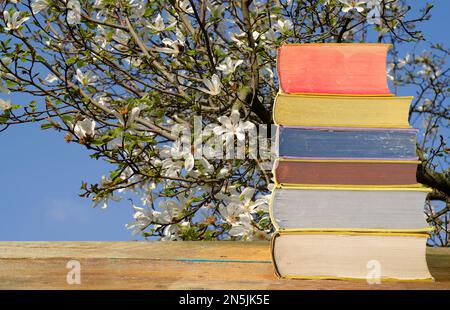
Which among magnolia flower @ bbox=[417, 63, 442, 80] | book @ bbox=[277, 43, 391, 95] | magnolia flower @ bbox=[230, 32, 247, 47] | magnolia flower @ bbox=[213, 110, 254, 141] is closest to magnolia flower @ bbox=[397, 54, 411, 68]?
magnolia flower @ bbox=[417, 63, 442, 80]

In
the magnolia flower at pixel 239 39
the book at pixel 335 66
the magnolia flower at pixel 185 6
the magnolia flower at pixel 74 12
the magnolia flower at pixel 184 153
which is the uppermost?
the magnolia flower at pixel 185 6

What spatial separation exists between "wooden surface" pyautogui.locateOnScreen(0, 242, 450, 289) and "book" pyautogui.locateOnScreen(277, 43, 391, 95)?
0.44 m

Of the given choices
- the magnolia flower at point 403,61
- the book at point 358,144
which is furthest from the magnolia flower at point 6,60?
the magnolia flower at point 403,61

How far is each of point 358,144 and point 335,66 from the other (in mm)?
221

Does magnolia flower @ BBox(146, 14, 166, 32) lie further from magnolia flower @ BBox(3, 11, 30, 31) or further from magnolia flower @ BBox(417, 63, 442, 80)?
magnolia flower @ BBox(417, 63, 442, 80)

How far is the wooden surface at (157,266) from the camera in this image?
137cm

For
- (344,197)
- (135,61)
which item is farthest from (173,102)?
(344,197)

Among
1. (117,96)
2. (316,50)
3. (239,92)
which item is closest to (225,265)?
(316,50)

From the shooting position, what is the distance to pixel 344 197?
4.66 ft

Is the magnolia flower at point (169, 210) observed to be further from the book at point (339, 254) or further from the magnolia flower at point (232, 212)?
the book at point (339, 254)

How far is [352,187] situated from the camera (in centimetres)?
142

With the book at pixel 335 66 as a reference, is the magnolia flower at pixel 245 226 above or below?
below

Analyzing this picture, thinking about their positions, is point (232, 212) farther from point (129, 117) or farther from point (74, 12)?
point (74, 12)

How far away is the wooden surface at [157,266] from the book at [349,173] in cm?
21
